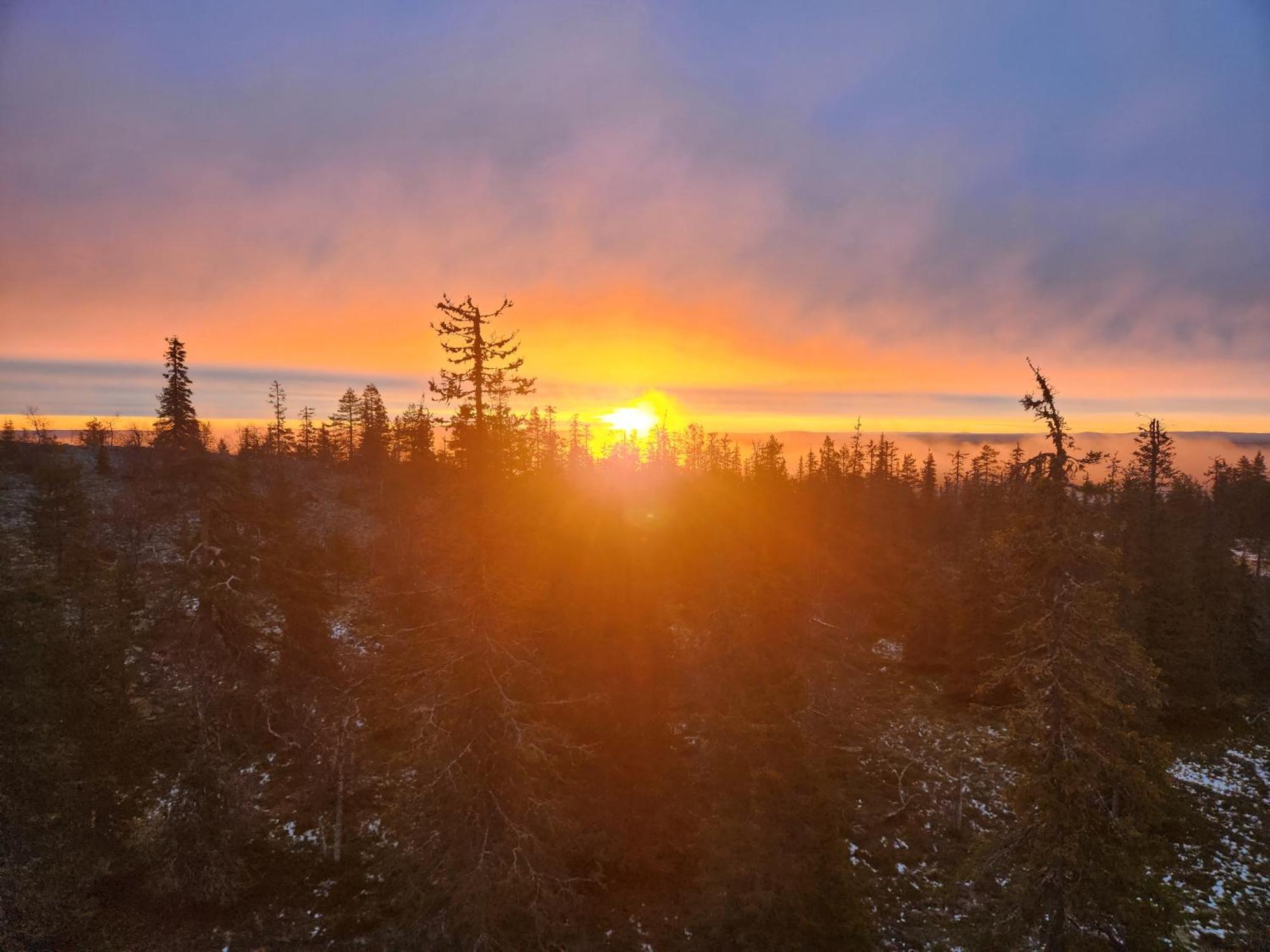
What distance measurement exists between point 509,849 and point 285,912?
31.4ft

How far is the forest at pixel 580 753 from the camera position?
11.9 metres

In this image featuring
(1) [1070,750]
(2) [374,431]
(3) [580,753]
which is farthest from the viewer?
(2) [374,431]

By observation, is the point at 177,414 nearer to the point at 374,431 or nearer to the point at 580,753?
the point at 580,753

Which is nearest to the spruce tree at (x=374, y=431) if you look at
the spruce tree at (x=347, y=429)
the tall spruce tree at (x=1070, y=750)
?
the spruce tree at (x=347, y=429)

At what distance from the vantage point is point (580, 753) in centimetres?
1739

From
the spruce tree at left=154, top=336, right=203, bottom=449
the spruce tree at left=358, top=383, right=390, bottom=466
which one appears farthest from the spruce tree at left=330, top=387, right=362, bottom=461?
the spruce tree at left=154, top=336, right=203, bottom=449

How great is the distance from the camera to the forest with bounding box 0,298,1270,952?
1187 centimetres

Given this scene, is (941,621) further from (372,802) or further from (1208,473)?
(1208,473)

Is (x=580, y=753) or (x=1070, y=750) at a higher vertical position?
(x=1070, y=750)

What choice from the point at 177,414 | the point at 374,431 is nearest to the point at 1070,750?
the point at 177,414

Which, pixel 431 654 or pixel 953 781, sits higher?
pixel 431 654

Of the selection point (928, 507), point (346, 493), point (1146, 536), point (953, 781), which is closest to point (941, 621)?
point (1146, 536)

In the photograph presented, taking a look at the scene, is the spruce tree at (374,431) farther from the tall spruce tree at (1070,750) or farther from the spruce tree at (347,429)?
the tall spruce tree at (1070,750)

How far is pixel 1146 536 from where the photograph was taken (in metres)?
32.5
